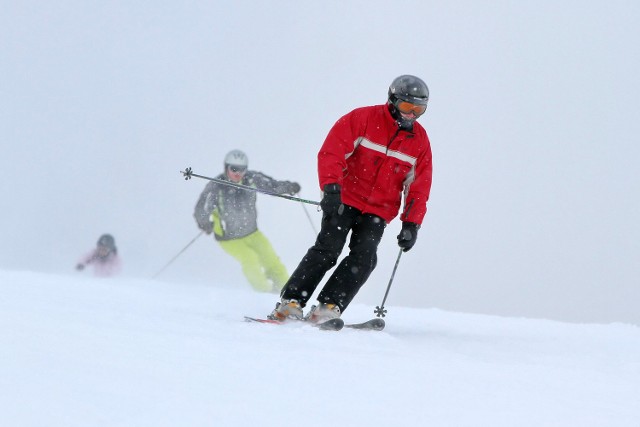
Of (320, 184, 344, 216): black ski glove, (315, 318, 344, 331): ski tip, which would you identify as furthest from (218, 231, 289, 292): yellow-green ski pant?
(315, 318, 344, 331): ski tip

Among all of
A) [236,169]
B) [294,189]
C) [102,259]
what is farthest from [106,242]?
[294,189]

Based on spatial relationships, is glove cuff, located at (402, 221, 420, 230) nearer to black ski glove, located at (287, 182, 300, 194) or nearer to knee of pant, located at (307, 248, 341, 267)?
knee of pant, located at (307, 248, 341, 267)

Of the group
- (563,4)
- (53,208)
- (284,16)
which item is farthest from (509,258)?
(563,4)

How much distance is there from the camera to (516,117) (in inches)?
4373

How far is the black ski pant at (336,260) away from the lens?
16.1 feet

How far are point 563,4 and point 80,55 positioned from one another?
120505 mm

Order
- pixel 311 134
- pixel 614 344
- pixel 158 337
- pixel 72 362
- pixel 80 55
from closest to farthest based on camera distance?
pixel 72 362 → pixel 158 337 → pixel 614 344 → pixel 80 55 → pixel 311 134

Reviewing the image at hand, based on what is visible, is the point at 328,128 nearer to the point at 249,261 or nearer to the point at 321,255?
the point at 249,261

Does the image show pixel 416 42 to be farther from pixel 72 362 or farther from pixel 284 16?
pixel 72 362

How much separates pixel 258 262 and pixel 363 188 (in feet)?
14.7

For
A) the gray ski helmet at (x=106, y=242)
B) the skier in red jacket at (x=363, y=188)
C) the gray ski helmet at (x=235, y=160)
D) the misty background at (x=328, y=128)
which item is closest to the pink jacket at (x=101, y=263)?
the gray ski helmet at (x=106, y=242)

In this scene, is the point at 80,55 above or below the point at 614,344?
above

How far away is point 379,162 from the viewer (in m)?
5.01

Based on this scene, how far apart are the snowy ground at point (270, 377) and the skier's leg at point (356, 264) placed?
1.95 feet
